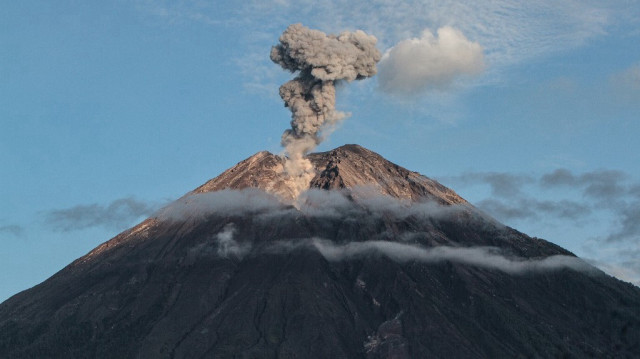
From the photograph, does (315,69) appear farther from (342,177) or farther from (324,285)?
(324,285)

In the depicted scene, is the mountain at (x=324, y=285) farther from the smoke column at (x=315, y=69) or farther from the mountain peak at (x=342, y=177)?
the smoke column at (x=315, y=69)

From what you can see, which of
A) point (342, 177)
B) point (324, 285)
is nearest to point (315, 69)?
point (342, 177)

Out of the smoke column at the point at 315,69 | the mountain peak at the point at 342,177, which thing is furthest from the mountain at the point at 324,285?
the smoke column at the point at 315,69

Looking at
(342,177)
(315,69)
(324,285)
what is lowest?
(324,285)

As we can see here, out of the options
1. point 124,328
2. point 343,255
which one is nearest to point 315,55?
point 343,255

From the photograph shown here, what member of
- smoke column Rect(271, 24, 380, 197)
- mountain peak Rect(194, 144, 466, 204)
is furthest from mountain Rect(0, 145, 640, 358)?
smoke column Rect(271, 24, 380, 197)

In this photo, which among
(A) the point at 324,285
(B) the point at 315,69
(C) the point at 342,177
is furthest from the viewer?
(C) the point at 342,177

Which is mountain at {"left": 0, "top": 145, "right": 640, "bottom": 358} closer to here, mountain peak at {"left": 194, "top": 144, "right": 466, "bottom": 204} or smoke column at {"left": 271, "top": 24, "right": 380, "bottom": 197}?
mountain peak at {"left": 194, "top": 144, "right": 466, "bottom": 204}

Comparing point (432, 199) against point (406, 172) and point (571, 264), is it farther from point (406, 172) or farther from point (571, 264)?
point (571, 264)
